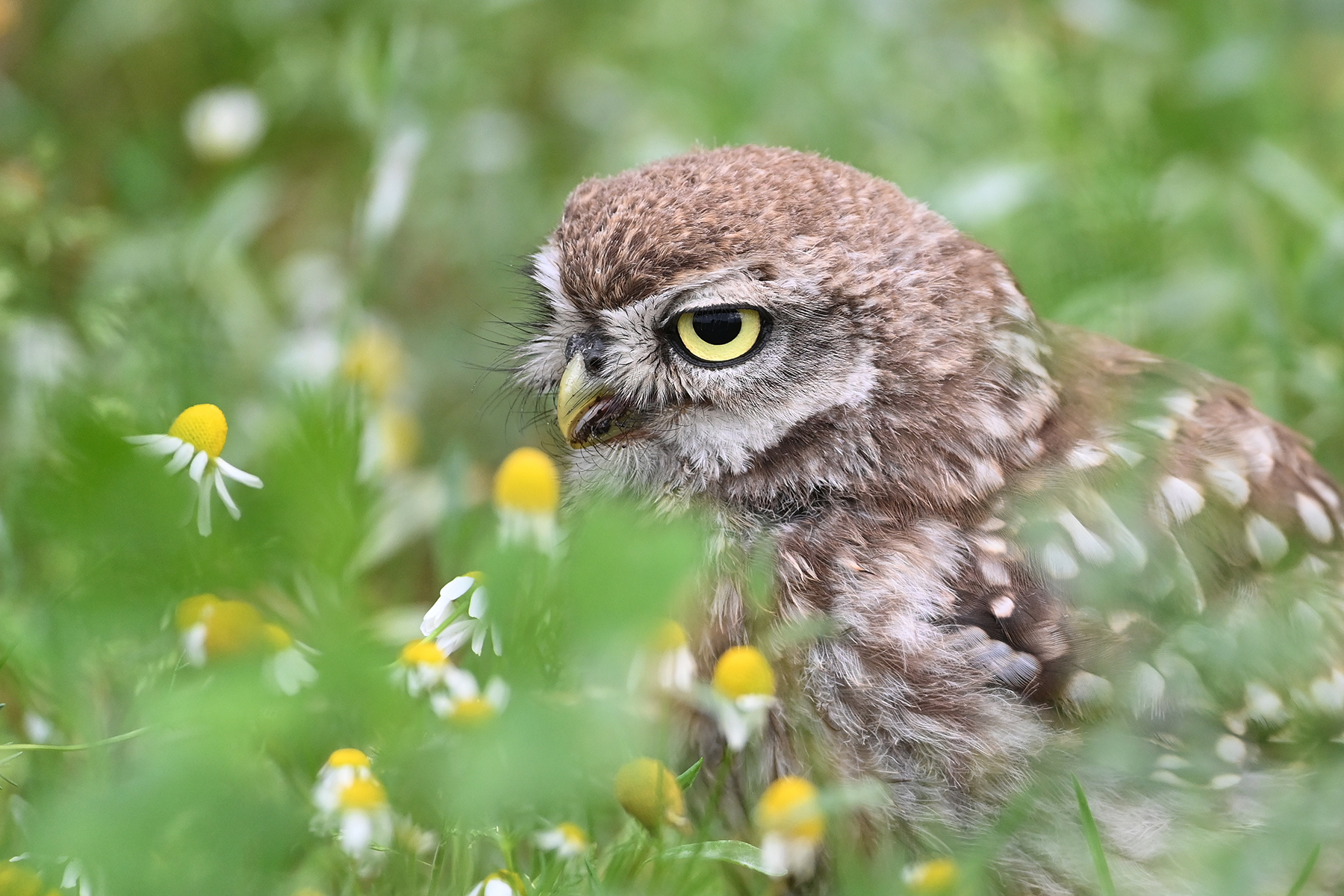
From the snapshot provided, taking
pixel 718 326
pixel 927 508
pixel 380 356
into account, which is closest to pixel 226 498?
pixel 718 326

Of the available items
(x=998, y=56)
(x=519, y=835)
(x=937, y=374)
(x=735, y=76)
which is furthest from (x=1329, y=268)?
(x=519, y=835)

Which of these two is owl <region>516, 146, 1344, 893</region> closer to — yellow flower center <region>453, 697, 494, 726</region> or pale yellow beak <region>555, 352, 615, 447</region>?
pale yellow beak <region>555, 352, 615, 447</region>

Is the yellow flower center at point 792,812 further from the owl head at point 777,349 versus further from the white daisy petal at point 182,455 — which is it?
the white daisy petal at point 182,455

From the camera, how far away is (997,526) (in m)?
2.12

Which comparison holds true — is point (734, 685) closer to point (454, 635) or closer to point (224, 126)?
point (454, 635)

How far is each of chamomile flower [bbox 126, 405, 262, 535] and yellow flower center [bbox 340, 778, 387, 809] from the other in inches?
13.8

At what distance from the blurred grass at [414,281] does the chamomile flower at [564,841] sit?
0.10ft

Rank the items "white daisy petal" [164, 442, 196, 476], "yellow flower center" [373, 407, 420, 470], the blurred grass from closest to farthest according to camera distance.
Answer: the blurred grass, "white daisy petal" [164, 442, 196, 476], "yellow flower center" [373, 407, 420, 470]

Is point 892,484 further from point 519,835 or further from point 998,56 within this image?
point 998,56

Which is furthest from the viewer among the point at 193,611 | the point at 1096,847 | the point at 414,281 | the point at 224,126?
the point at 414,281

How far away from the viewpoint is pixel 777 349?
208 centimetres

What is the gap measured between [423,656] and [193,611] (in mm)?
316

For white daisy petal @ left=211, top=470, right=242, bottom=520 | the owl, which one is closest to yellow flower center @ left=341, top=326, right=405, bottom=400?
the owl

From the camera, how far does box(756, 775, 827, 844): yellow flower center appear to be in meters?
1.54
